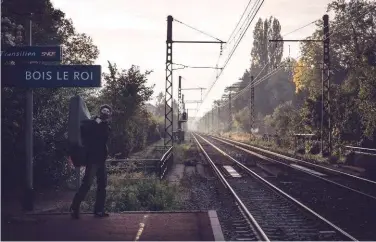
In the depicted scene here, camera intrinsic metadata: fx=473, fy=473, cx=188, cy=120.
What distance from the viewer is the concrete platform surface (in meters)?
7.72

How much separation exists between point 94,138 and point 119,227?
173 centimetres

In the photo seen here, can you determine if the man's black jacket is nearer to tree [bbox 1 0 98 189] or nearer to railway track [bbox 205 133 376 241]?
tree [bbox 1 0 98 189]

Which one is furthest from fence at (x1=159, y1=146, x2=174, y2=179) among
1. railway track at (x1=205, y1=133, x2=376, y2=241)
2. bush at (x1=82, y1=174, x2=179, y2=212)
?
railway track at (x1=205, y1=133, x2=376, y2=241)

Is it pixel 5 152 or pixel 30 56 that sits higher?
pixel 30 56

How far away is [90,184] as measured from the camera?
9031mm

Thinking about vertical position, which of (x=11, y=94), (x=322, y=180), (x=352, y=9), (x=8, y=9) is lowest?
(x=322, y=180)

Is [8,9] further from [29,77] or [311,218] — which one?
[311,218]

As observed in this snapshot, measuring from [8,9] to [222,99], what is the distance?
13138cm

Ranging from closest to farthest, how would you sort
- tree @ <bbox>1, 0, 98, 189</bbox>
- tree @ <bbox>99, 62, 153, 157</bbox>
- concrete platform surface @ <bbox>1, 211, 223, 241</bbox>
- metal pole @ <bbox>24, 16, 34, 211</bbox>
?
1. concrete platform surface @ <bbox>1, 211, 223, 241</bbox>
2. metal pole @ <bbox>24, 16, 34, 211</bbox>
3. tree @ <bbox>1, 0, 98, 189</bbox>
4. tree @ <bbox>99, 62, 153, 157</bbox>

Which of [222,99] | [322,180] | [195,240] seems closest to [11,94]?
[195,240]

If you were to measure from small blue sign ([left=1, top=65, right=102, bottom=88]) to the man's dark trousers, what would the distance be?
183cm

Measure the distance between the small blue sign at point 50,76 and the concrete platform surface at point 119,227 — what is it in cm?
268

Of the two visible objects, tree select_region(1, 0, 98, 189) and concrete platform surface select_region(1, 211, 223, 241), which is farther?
tree select_region(1, 0, 98, 189)

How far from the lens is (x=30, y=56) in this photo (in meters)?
9.61
